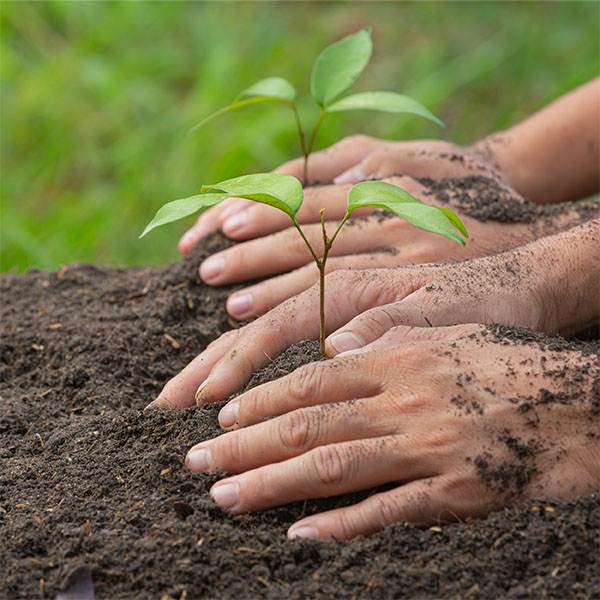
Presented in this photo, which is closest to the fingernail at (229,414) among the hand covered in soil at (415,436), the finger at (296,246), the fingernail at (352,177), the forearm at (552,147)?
the hand covered in soil at (415,436)

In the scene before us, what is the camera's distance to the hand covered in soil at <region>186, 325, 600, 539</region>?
114 centimetres

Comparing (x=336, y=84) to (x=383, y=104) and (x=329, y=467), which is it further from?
(x=329, y=467)

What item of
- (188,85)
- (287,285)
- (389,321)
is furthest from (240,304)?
(188,85)

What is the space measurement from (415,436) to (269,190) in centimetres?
46

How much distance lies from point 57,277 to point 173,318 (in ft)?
1.60

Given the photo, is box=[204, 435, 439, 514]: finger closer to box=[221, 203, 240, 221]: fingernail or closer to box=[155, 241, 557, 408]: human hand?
box=[155, 241, 557, 408]: human hand

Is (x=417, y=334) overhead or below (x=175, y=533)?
overhead

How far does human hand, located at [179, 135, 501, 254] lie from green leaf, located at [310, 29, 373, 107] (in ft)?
0.80

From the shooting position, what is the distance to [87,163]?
3650mm

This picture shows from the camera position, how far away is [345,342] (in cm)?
133

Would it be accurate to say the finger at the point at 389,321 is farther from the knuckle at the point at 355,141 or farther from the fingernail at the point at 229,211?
the knuckle at the point at 355,141

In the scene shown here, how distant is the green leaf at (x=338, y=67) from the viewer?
5.85 feet

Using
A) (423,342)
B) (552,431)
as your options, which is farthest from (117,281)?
(552,431)

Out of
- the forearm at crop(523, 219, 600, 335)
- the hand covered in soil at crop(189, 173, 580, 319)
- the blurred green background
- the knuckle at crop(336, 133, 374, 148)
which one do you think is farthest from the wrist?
the blurred green background
